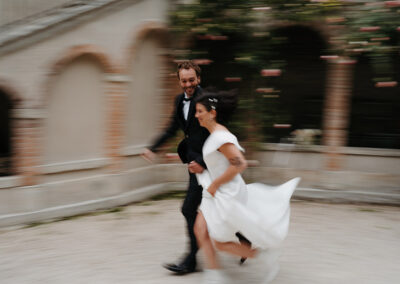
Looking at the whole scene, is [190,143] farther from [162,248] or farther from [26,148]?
[26,148]

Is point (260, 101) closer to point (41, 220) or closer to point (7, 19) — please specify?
point (41, 220)

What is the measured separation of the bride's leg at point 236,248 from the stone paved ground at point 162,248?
43 centimetres

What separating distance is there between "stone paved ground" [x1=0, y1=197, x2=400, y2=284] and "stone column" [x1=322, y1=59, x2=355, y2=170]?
861 millimetres

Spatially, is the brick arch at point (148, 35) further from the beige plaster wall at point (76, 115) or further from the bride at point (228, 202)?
the bride at point (228, 202)

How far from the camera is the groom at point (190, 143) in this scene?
391cm

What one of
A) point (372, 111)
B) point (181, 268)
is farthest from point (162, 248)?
point (372, 111)

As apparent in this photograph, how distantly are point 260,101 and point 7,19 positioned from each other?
165 inches

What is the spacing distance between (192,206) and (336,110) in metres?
3.69

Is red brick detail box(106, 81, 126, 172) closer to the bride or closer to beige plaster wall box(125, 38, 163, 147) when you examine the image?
beige plaster wall box(125, 38, 163, 147)

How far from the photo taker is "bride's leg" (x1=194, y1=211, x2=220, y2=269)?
371 cm

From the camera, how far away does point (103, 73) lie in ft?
21.0

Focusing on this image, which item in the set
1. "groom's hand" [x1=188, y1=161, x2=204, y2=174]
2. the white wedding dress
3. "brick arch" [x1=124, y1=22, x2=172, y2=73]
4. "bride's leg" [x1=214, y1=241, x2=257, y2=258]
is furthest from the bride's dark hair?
"brick arch" [x1=124, y1=22, x2=172, y2=73]

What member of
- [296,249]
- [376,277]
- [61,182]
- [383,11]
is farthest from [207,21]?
[376,277]

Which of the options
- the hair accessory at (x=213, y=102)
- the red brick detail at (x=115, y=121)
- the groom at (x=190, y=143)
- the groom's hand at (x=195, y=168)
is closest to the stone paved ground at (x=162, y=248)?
the groom at (x=190, y=143)
